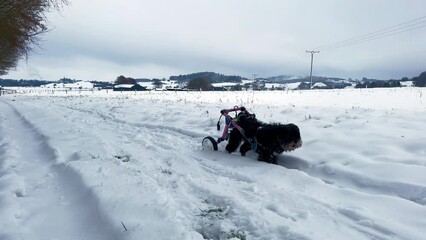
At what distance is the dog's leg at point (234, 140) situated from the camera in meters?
6.70

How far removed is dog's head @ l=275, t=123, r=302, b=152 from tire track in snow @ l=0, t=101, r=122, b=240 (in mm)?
3302

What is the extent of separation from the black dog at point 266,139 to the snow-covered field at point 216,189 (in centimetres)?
27

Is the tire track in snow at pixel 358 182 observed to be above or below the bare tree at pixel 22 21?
below

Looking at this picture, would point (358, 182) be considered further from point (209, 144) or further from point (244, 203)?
Answer: point (209, 144)

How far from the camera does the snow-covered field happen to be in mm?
3318

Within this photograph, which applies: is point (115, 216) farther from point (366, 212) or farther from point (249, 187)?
point (366, 212)

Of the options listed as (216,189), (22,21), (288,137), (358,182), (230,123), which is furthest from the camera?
(22,21)

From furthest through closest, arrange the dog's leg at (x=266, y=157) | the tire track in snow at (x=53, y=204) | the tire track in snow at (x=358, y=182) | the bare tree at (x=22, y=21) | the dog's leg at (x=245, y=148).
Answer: the bare tree at (x=22, y=21)
the dog's leg at (x=245, y=148)
the dog's leg at (x=266, y=157)
the tire track in snow at (x=358, y=182)
the tire track in snow at (x=53, y=204)

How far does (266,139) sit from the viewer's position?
5.88 m

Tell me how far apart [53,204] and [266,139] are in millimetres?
3680

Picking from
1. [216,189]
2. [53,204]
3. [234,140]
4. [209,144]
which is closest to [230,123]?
[234,140]

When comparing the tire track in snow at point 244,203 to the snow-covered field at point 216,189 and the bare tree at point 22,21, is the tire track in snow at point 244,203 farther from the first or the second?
the bare tree at point 22,21

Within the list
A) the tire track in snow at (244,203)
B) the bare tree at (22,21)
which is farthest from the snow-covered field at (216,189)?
the bare tree at (22,21)

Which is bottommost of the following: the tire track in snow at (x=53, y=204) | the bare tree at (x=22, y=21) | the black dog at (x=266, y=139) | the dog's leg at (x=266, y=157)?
the tire track in snow at (x=53, y=204)
